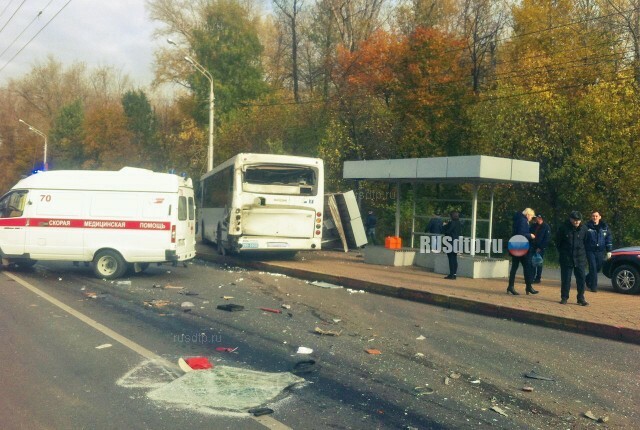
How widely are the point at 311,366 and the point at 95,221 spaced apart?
924 centimetres

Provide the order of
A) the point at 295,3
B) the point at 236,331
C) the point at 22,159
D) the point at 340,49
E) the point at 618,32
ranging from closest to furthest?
the point at 236,331 < the point at 618,32 < the point at 340,49 < the point at 295,3 < the point at 22,159

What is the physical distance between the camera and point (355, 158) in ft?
107

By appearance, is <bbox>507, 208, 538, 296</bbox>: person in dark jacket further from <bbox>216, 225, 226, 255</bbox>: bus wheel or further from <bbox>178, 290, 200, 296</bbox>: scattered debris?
<bbox>216, 225, 226, 255</bbox>: bus wheel

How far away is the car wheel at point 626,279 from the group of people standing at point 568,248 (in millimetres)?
413

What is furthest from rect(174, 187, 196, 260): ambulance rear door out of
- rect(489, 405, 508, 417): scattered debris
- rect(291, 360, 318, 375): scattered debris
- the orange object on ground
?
rect(489, 405, 508, 417): scattered debris

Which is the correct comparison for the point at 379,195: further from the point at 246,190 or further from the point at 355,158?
the point at 246,190

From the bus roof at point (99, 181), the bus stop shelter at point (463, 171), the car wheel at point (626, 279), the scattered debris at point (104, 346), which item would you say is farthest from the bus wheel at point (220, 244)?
the scattered debris at point (104, 346)

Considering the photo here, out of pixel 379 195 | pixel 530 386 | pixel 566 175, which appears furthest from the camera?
pixel 379 195

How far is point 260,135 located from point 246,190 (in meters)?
19.5

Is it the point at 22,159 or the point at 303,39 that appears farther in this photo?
the point at 22,159

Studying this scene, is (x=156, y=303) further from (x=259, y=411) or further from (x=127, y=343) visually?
(x=259, y=411)

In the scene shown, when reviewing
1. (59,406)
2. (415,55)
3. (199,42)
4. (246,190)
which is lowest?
(59,406)

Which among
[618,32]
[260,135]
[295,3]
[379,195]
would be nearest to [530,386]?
[379,195]

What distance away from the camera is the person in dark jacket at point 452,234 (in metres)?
15.0
